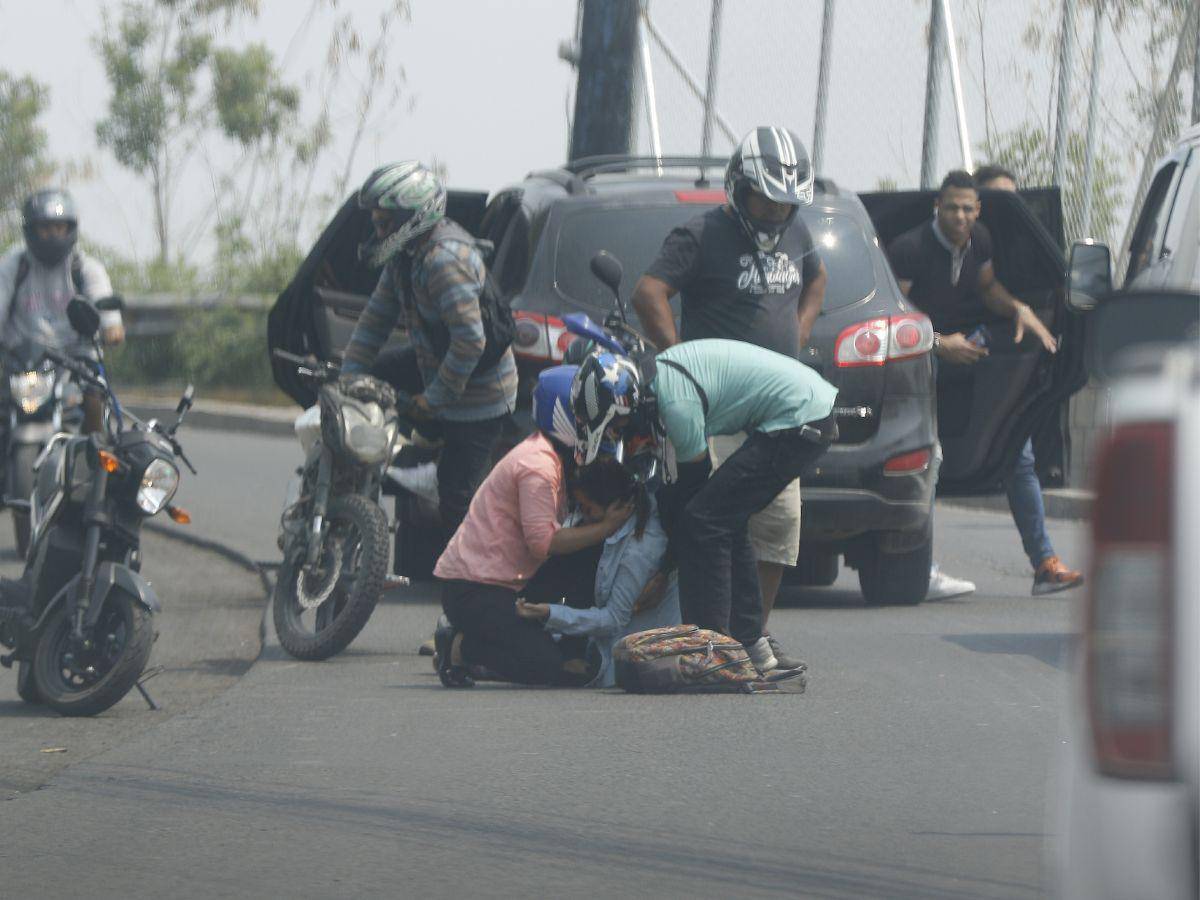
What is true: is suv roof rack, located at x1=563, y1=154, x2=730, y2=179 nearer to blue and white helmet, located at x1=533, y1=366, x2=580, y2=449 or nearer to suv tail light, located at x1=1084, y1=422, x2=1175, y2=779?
blue and white helmet, located at x1=533, y1=366, x2=580, y2=449

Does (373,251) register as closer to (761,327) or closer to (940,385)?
(761,327)

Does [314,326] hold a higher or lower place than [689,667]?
higher

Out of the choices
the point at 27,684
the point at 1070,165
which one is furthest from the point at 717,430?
the point at 1070,165

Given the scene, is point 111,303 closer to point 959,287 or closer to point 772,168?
point 772,168

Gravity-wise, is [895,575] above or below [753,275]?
below

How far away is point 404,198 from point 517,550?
1443 mm

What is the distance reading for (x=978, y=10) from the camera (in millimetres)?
14031

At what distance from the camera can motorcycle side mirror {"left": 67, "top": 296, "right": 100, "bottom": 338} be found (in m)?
7.64

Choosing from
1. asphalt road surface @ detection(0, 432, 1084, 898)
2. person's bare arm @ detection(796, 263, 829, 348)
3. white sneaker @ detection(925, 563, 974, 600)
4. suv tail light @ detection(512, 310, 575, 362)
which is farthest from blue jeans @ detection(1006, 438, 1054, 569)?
suv tail light @ detection(512, 310, 575, 362)

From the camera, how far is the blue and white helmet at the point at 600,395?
24.2 feet

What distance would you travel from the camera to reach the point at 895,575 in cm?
976

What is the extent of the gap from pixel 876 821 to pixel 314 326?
5.51 meters

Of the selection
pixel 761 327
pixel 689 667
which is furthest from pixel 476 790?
pixel 761 327

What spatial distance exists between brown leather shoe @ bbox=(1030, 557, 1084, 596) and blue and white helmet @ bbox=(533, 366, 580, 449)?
3192mm
